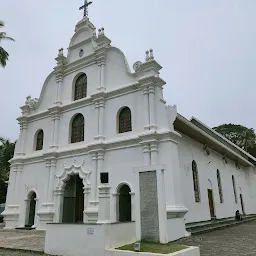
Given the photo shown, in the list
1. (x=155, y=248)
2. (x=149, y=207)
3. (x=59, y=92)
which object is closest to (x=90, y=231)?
(x=149, y=207)

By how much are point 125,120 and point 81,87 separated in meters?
4.71

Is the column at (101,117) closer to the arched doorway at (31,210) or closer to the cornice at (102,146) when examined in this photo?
the cornice at (102,146)

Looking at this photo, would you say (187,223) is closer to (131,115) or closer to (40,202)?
(131,115)

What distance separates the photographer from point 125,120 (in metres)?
14.5

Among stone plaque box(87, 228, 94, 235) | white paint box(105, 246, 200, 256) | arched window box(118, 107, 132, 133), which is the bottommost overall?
white paint box(105, 246, 200, 256)

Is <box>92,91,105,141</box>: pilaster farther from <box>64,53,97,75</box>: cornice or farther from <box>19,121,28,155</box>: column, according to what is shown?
<box>19,121,28,155</box>: column

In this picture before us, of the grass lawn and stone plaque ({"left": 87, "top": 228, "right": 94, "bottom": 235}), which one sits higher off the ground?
stone plaque ({"left": 87, "top": 228, "right": 94, "bottom": 235})

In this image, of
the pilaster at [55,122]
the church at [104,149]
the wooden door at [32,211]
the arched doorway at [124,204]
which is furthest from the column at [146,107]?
the wooden door at [32,211]

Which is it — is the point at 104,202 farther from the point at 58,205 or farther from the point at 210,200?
the point at 210,200

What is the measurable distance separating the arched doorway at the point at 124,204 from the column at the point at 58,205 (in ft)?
12.8

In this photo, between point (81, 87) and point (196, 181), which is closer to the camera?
point (196, 181)

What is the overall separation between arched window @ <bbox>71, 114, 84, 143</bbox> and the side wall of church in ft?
19.9

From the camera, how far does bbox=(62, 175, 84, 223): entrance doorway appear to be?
15.2 meters

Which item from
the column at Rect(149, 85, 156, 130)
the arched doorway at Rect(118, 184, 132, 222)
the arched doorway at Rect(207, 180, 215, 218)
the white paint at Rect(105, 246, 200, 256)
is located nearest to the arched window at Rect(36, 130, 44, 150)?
the arched doorway at Rect(118, 184, 132, 222)
